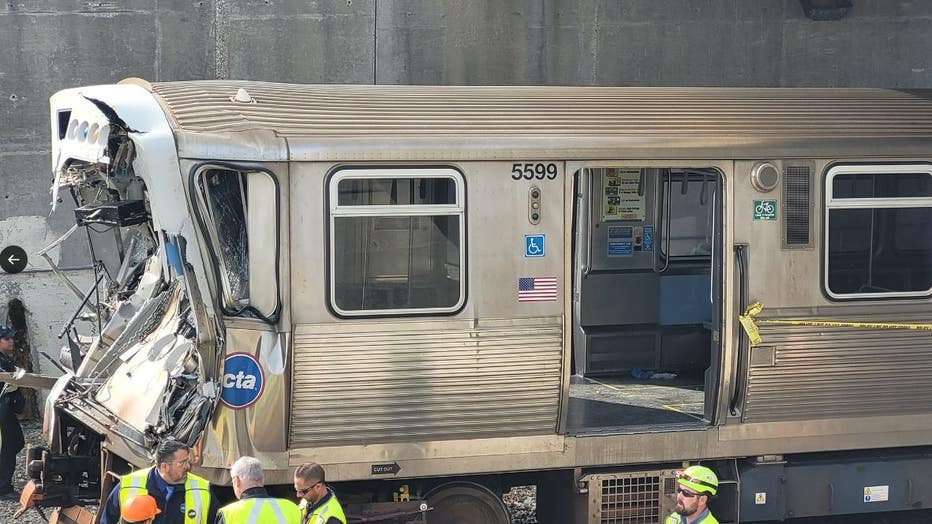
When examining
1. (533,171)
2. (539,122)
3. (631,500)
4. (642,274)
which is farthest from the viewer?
(642,274)

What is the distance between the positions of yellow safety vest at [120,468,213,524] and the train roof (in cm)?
201

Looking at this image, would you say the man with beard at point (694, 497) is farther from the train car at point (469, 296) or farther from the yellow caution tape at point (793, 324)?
the yellow caution tape at point (793, 324)

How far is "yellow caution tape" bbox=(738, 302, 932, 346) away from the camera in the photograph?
8.19 meters

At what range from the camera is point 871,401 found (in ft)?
28.2

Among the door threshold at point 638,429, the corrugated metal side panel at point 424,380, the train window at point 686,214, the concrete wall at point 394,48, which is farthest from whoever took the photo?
the concrete wall at point 394,48

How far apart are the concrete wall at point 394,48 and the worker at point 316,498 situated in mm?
6982

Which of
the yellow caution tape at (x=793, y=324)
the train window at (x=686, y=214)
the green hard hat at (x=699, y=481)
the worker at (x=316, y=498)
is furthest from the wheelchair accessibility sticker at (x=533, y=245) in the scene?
the train window at (x=686, y=214)

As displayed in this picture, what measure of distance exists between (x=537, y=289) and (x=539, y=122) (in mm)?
1134

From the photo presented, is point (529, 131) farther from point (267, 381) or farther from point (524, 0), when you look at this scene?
point (524, 0)

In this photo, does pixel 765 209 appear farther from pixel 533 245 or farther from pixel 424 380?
pixel 424 380

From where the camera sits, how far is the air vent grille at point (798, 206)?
834 centimetres

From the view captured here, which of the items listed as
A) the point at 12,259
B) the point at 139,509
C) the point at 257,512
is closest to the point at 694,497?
the point at 257,512

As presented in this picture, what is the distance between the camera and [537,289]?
311 inches

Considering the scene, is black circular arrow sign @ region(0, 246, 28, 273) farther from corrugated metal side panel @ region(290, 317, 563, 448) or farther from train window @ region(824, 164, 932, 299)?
train window @ region(824, 164, 932, 299)
